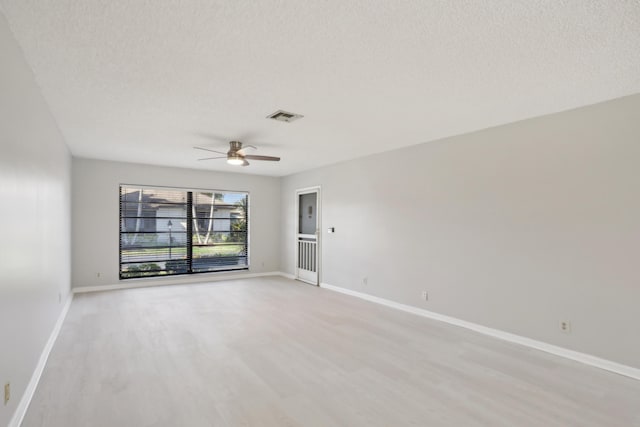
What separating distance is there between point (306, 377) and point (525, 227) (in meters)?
2.81

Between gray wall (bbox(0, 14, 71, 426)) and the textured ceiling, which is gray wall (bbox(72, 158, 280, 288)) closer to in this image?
the textured ceiling

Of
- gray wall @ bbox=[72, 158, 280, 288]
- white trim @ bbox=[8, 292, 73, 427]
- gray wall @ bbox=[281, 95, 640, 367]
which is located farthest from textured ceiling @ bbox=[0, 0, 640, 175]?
gray wall @ bbox=[72, 158, 280, 288]

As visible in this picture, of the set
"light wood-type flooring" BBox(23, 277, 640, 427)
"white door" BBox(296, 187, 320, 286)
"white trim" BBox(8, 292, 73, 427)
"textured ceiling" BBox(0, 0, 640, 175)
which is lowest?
"light wood-type flooring" BBox(23, 277, 640, 427)

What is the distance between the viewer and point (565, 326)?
11.0 feet

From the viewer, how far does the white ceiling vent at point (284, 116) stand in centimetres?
357

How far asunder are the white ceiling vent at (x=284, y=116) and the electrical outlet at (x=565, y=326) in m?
3.44

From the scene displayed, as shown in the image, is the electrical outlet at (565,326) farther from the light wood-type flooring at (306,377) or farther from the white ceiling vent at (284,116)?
the white ceiling vent at (284,116)

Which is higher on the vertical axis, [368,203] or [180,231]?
[368,203]

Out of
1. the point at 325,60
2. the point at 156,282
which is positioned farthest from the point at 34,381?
the point at 156,282

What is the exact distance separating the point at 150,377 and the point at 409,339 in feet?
8.60

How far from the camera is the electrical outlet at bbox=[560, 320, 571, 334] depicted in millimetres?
3337

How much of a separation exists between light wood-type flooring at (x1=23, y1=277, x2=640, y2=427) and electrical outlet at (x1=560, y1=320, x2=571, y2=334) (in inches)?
11.0

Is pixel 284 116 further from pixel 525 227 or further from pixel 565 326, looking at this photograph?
pixel 565 326

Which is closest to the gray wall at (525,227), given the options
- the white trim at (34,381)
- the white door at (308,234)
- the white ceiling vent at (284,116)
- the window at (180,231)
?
the white door at (308,234)
